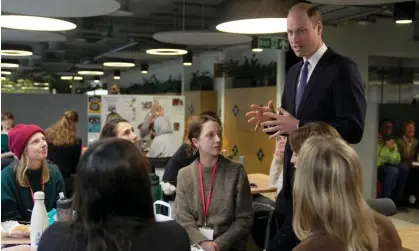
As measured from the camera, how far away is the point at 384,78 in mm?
8500

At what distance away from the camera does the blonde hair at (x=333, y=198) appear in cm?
157

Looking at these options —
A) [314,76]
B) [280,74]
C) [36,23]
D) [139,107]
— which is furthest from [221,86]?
[314,76]

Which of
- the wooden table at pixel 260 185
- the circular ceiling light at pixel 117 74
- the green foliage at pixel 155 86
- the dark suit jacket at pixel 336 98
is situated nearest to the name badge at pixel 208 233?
the dark suit jacket at pixel 336 98

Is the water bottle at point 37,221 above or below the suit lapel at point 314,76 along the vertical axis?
below

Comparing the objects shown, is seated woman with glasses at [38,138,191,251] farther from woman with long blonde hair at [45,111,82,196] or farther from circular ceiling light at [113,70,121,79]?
circular ceiling light at [113,70,121,79]

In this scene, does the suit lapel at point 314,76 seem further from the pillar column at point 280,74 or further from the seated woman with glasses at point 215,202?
the pillar column at point 280,74

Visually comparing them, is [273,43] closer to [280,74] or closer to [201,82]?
[280,74]

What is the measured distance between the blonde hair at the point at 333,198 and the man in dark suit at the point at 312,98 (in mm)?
392

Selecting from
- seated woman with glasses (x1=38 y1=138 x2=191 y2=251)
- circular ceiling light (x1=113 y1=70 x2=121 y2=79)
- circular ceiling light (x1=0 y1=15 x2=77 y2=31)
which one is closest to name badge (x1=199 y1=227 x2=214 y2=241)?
seated woman with glasses (x1=38 y1=138 x2=191 y2=251)

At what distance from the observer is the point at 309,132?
1974 mm

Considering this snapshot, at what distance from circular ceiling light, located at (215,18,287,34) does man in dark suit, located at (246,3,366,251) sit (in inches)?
76.1

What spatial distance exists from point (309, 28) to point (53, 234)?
140 cm

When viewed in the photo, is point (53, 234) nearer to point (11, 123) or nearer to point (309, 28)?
point (309, 28)

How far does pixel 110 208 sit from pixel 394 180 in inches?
276
